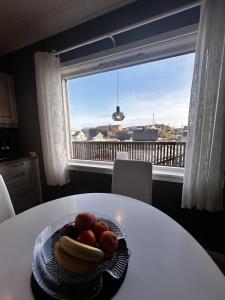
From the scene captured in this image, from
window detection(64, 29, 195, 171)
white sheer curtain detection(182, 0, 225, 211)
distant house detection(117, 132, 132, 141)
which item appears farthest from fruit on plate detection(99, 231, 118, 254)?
distant house detection(117, 132, 132, 141)

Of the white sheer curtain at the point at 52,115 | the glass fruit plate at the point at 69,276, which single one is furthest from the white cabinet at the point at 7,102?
the glass fruit plate at the point at 69,276

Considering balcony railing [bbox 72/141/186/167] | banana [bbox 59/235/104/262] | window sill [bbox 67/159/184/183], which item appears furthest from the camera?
balcony railing [bbox 72/141/186/167]

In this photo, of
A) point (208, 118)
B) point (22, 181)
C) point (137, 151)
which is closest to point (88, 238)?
point (208, 118)

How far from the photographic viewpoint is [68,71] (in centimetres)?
220

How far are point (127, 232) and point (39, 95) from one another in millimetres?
1980

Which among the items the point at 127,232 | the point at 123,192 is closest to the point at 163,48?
the point at 123,192

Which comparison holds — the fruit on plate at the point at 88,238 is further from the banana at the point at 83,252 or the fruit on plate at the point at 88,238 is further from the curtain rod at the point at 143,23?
the curtain rod at the point at 143,23

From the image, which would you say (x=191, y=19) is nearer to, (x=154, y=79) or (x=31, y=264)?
(x=154, y=79)

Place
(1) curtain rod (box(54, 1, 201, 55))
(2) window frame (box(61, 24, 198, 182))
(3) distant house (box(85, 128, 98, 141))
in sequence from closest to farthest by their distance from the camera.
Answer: (1) curtain rod (box(54, 1, 201, 55))
(2) window frame (box(61, 24, 198, 182))
(3) distant house (box(85, 128, 98, 141))

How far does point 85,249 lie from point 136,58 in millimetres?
1836

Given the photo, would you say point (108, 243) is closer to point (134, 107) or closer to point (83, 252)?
point (83, 252)

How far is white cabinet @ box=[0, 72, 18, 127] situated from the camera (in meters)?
2.35

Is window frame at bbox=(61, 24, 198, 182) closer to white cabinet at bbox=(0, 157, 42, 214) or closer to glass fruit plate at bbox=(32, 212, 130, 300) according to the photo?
white cabinet at bbox=(0, 157, 42, 214)

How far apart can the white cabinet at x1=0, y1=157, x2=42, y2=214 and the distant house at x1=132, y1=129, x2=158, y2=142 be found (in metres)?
1.50
